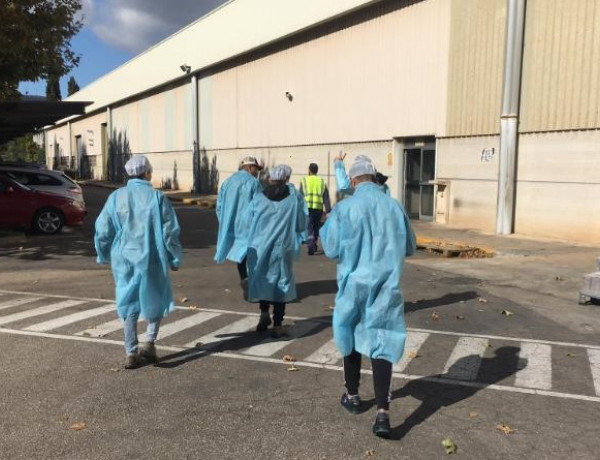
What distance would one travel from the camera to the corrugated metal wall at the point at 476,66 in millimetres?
15641

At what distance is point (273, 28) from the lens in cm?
2556

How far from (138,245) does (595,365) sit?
13.7ft

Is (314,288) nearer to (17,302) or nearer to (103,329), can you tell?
(103,329)

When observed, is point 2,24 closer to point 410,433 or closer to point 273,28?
point 410,433

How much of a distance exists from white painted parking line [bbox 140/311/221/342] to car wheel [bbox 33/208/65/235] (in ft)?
30.1

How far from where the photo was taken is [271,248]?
6.30 meters

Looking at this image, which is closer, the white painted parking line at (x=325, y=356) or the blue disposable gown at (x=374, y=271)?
the blue disposable gown at (x=374, y=271)

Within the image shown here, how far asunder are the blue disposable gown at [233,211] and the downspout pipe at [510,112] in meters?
9.49

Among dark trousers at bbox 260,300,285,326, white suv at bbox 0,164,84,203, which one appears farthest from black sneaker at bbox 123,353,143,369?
white suv at bbox 0,164,84,203

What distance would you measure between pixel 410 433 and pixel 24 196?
13160 mm

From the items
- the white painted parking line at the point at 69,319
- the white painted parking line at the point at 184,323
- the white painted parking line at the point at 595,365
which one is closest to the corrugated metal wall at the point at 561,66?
the white painted parking line at the point at 595,365

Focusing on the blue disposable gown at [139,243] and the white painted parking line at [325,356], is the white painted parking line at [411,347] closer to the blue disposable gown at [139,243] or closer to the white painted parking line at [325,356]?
the white painted parking line at [325,356]

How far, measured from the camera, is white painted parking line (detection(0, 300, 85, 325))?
23.9 feet

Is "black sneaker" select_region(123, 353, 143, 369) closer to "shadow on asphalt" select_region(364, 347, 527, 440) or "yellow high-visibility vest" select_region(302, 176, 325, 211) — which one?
"shadow on asphalt" select_region(364, 347, 527, 440)
